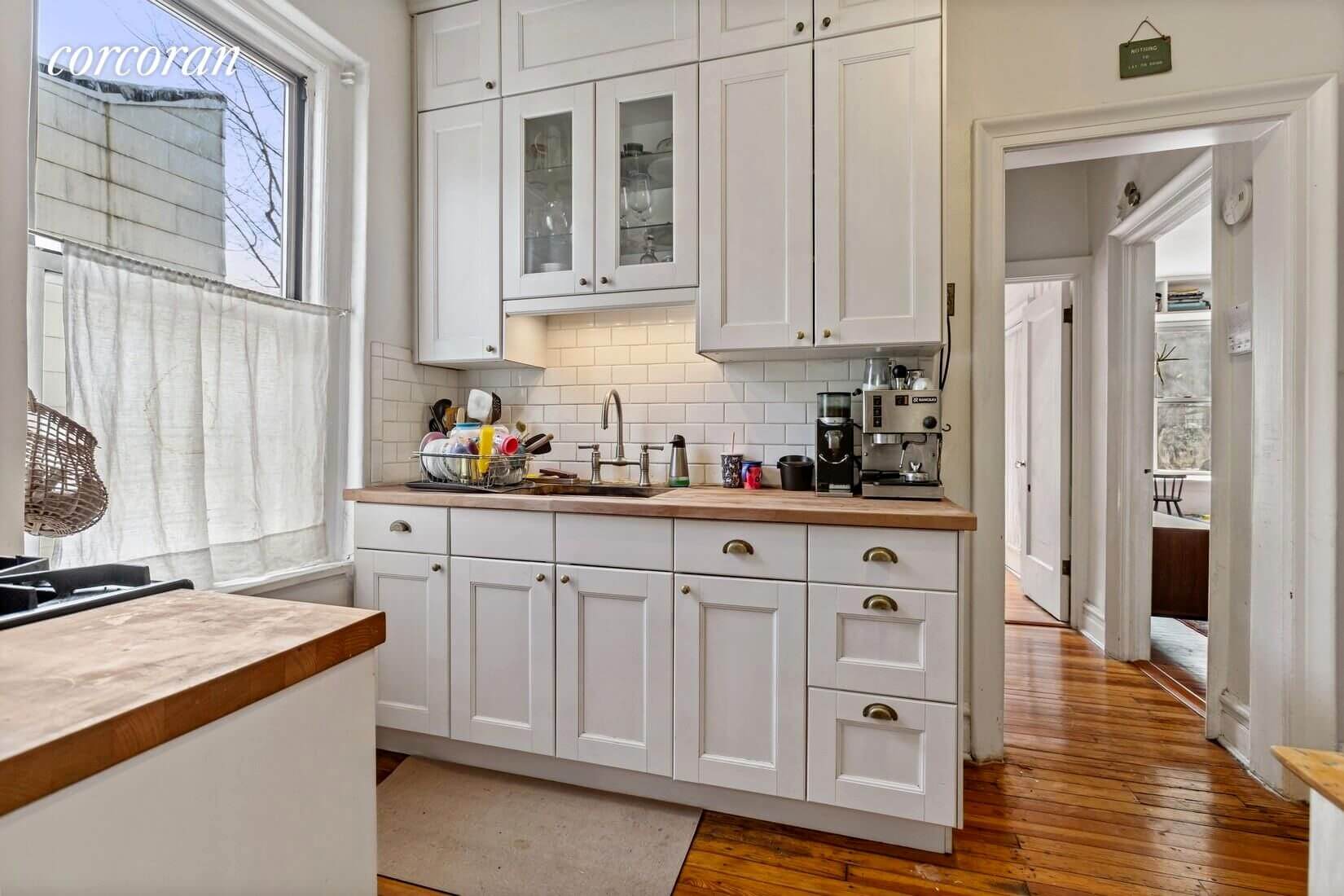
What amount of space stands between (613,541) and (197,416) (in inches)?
48.0

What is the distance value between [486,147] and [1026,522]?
4.05m

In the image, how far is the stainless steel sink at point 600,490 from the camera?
2301 mm

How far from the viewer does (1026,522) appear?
4312 millimetres

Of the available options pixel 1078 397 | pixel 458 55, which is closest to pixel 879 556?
pixel 458 55

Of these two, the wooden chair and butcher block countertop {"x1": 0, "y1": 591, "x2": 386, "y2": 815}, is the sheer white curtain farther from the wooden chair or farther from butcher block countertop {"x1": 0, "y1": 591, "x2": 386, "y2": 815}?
the wooden chair

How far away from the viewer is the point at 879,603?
5.44 feet

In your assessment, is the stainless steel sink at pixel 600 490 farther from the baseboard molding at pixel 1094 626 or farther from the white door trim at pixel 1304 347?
the baseboard molding at pixel 1094 626

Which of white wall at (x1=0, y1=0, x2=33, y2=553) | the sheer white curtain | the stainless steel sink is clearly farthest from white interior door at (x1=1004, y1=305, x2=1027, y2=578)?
white wall at (x1=0, y1=0, x2=33, y2=553)

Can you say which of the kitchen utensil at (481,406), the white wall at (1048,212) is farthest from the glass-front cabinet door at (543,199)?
the white wall at (1048,212)

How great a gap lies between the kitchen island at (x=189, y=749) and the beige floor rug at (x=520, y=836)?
97cm

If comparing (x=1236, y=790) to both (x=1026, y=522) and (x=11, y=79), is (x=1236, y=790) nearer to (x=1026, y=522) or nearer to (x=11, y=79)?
(x=1026, y=522)

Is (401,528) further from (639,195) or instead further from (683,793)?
(639,195)

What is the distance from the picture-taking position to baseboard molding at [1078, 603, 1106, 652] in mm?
3271

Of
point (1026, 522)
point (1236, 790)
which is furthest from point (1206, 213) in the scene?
point (1236, 790)
